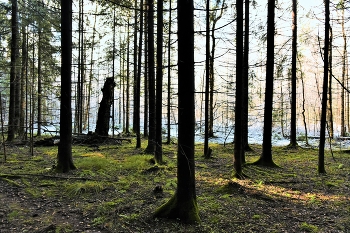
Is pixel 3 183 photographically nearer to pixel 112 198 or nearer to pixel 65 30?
pixel 112 198

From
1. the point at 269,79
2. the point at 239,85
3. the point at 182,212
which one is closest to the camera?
the point at 182,212

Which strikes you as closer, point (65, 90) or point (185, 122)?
point (185, 122)

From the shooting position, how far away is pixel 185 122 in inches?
174

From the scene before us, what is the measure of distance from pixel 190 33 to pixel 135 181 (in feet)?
15.3

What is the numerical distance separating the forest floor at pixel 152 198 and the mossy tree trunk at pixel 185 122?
278 millimetres

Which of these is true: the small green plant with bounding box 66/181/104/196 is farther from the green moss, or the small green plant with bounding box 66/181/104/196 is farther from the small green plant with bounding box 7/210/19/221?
the green moss

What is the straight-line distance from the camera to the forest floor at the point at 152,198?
4473 mm

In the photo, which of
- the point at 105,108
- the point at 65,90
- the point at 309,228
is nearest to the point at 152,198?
the point at 309,228

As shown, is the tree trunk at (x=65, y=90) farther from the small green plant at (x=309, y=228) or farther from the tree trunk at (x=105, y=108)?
the tree trunk at (x=105, y=108)

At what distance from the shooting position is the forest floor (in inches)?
176

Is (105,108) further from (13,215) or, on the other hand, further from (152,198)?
(13,215)

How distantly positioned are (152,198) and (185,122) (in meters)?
2.36

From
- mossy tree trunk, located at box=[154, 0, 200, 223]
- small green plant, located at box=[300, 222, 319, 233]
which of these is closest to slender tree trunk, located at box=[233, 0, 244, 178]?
small green plant, located at box=[300, 222, 319, 233]

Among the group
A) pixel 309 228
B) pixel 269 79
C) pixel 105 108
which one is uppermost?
pixel 269 79
